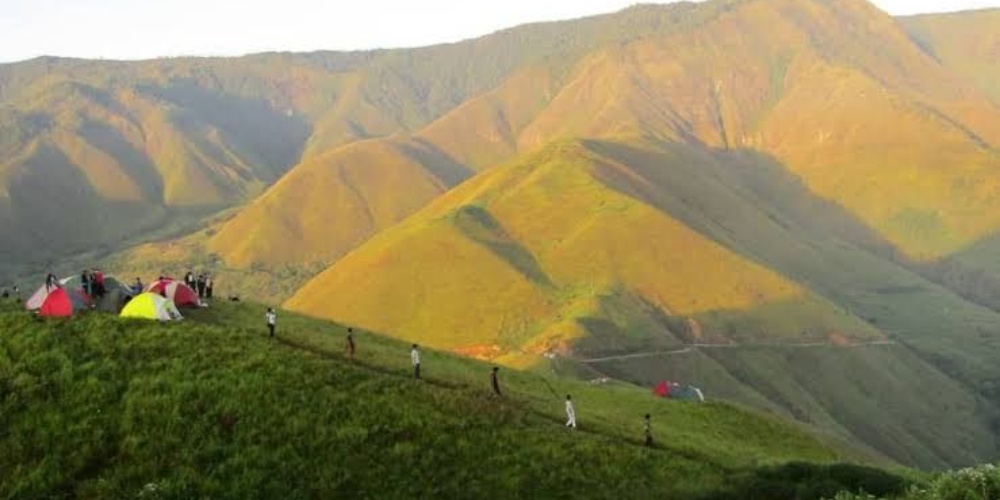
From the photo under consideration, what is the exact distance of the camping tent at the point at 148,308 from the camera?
45662 mm

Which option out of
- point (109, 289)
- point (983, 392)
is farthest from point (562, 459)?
point (983, 392)

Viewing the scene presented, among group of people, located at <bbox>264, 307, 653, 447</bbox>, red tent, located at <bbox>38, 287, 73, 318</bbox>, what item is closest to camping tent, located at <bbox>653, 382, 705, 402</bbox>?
group of people, located at <bbox>264, 307, 653, 447</bbox>

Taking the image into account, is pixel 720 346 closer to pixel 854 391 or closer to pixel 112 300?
pixel 854 391

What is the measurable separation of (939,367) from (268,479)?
19401 cm

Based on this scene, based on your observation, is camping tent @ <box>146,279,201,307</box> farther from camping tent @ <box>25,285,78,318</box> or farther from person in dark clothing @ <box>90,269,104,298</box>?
camping tent @ <box>25,285,78,318</box>

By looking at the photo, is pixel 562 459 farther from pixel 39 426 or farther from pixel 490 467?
pixel 39 426

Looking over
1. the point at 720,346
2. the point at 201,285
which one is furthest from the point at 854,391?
the point at 201,285

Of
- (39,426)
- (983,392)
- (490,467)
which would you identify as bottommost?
(39,426)

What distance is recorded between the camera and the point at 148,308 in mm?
46000

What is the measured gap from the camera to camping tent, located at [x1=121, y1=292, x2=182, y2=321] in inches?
1798

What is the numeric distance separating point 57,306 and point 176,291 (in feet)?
25.3

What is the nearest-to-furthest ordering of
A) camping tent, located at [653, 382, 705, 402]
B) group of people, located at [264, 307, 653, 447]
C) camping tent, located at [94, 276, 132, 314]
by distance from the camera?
group of people, located at [264, 307, 653, 447]
camping tent, located at [94, 276, 132, 314]
camping tent, located at [653, 382, 705, 402]

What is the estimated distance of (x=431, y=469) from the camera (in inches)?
1368

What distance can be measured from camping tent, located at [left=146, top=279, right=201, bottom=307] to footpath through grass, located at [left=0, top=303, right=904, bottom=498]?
5.95 meters
